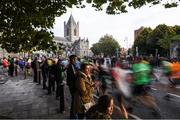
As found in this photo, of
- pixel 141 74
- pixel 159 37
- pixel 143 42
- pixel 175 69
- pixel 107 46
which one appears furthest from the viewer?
pixel 107 46

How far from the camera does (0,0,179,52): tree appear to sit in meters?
14.1

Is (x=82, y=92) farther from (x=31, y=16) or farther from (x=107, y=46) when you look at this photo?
(x=107, y=46)

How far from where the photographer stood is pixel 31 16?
14078mm

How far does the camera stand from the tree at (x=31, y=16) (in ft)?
46.4

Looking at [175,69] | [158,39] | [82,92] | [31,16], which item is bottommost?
[82,92]

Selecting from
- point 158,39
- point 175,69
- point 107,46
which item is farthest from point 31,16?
point 107,46

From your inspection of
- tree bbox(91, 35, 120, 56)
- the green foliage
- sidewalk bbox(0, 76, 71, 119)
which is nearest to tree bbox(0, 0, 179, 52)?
sidewalk bbox(0, 76, 71, 119)

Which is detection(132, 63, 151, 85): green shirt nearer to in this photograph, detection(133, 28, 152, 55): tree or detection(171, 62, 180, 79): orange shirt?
detection(171, 62, 180, 79): orange shirt

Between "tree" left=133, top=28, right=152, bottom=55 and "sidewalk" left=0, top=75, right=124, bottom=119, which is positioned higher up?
"tree" left=133, top=28, right=152, bottom=55

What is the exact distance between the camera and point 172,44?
94.2 m

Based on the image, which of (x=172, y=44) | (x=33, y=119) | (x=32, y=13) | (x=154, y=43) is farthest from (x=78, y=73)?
(x=154, y=43)

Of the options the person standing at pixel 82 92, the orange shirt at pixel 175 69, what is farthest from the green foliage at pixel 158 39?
the person standing at pixel 82 92

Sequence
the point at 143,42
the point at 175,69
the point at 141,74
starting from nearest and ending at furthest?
1. the point at 141,74
2. the point at 175,69
3. the point at 143,42

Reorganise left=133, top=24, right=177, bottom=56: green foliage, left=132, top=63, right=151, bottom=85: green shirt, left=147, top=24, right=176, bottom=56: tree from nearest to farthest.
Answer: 1. left=132, top=63, right=151, bottom=85: green shirt
2. left=133, top=24, right=177, bottom=56: green foliage
3. left=147, top=24, right=176, bottom=56: tree
